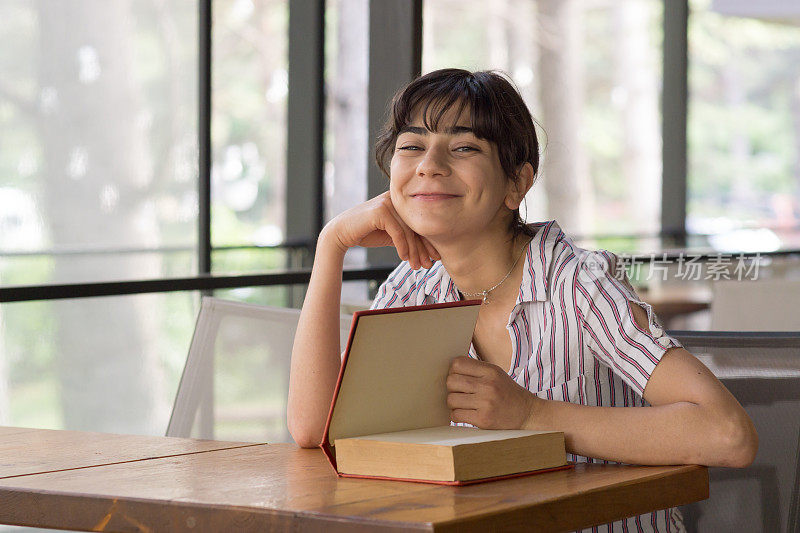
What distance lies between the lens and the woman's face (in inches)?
60.7

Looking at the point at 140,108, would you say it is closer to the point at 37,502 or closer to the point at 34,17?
the point at 34,17

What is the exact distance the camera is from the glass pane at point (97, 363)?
2982mm

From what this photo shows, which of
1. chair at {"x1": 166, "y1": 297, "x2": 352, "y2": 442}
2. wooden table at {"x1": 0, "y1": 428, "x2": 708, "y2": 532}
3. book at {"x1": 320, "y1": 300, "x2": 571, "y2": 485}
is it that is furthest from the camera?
chair at {"x1": 166, "y1": 297, "x2": 352, "y2": 442}

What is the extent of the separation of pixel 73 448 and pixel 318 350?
36cm

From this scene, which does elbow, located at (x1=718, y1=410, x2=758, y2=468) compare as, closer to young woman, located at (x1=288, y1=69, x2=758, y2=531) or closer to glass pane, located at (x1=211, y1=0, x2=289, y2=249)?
young woman, located at (x1=288, y1=69, x2=758, y2=531)

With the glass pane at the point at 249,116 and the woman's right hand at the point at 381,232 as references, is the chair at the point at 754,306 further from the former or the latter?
the glass pane at the point at 249,116

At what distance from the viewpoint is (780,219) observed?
18.8m

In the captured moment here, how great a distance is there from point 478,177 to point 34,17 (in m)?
2.66

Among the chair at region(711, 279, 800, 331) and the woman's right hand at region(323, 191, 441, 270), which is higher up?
the woman's right hand at region(323, 191, 441, 270)

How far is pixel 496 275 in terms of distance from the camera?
5.35 ft

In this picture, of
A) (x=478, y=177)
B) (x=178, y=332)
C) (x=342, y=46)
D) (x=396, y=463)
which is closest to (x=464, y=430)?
(x=396, y=463)

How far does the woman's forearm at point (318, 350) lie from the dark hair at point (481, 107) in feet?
0.73

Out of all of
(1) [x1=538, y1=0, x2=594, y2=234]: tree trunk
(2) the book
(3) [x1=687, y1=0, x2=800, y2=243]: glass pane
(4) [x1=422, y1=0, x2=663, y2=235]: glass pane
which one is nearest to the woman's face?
(2) the book

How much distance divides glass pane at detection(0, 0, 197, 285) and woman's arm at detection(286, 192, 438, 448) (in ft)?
6.22
